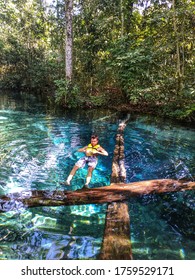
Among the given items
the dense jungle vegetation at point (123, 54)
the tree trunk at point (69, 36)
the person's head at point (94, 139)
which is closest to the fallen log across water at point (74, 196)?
the person's head at point (94, 139)

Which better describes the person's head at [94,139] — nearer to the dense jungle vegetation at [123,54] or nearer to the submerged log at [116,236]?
the submerged log at [116,236]

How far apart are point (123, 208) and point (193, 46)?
1506cm

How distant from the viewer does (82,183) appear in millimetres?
5742

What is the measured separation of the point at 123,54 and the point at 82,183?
1156 centimetres

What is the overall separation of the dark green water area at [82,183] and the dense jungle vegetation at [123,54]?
327cm

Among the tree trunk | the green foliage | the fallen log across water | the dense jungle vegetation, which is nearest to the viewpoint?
the fallen log across water

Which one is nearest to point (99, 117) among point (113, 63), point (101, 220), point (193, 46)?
point (113, 63)

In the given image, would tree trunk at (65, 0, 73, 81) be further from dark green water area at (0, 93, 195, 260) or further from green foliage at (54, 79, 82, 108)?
Result: dark green water area at (0, 93, 195, 260)

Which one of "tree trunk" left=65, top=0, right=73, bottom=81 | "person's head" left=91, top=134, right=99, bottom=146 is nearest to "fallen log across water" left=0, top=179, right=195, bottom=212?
"person's head" left=91, top=134, right=99, bottom=146

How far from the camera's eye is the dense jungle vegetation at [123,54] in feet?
45.9

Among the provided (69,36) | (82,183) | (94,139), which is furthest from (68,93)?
(82,183)

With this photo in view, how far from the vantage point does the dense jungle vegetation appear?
45.9ft

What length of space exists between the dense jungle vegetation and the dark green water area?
129 inches

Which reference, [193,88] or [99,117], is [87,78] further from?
[193,88]
